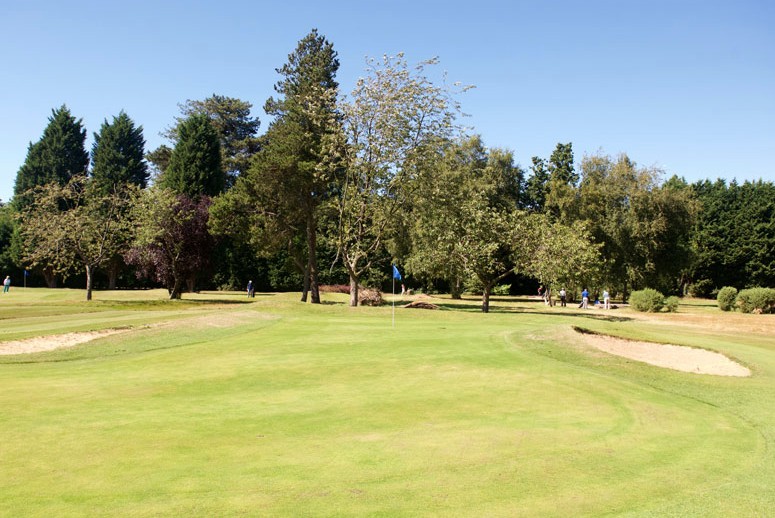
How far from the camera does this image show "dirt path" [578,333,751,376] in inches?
559

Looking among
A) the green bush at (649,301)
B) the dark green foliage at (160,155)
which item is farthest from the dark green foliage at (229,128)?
the green bush at (649,301)

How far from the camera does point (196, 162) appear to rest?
207ft

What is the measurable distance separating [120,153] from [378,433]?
77.6 meters

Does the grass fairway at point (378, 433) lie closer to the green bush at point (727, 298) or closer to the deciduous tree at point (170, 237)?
the deciduous tree at point (170, 237)

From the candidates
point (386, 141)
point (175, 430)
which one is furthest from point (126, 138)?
point (175, 430)

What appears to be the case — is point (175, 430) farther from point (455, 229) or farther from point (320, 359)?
point (455, 229)

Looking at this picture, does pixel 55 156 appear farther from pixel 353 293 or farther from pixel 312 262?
pixel 353 293

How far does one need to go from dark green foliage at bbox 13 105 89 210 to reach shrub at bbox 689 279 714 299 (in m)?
91.4

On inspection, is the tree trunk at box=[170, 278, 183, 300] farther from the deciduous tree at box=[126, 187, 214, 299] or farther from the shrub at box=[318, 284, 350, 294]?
the shrub at box=[318, 284, 350, 294]

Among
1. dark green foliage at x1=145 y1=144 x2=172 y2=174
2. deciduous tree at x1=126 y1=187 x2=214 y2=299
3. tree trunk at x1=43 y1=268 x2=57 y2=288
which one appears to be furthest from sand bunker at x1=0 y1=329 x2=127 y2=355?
dark green foliage at x1=145 y1=144 x2=172 y2=174

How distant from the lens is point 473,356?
48.3 ft

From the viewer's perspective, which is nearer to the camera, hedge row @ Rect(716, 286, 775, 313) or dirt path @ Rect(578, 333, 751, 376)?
dirt path @ Rect(578, 333, 751, 376)

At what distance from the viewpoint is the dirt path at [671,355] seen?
1420cm

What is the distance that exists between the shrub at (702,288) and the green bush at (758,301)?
3928cm
